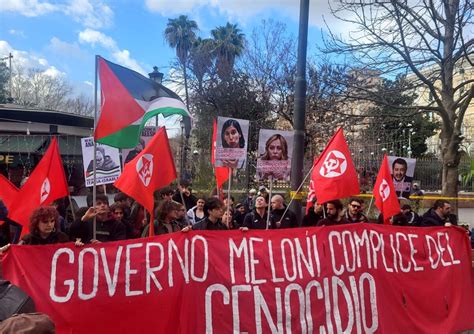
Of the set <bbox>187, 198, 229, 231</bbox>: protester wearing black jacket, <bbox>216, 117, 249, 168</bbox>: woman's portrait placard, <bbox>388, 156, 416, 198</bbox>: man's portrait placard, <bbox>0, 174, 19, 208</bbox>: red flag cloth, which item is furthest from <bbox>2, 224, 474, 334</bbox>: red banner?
<bbox>0, 174, 19, 208</bbox>: red flag cloth

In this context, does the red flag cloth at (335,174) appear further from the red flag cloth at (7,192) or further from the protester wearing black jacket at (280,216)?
the red flag cloth at (7,192)

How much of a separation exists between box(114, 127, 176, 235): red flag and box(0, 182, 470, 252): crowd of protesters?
0.73 feet

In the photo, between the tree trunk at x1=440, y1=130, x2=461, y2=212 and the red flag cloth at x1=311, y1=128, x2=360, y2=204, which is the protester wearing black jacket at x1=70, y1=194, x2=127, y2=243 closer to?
the red flag cloth at x1=311, y1=128, x2=360, y2=204

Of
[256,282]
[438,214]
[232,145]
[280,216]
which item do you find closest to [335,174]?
[280,216]

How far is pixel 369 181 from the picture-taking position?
60.5ft

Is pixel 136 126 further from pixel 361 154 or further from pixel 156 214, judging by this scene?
pixel 361 154

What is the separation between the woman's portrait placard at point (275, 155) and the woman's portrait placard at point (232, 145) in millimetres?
258

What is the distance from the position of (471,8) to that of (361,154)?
939 cm

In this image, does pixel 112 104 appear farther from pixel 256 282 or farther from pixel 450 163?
pixel 450 163

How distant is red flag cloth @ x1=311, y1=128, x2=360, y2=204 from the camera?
6465 mm

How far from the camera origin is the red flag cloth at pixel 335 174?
255 inches

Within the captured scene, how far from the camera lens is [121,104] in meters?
5.39

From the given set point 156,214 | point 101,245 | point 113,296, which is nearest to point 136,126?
point 156,214

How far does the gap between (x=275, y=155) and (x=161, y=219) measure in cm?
224
